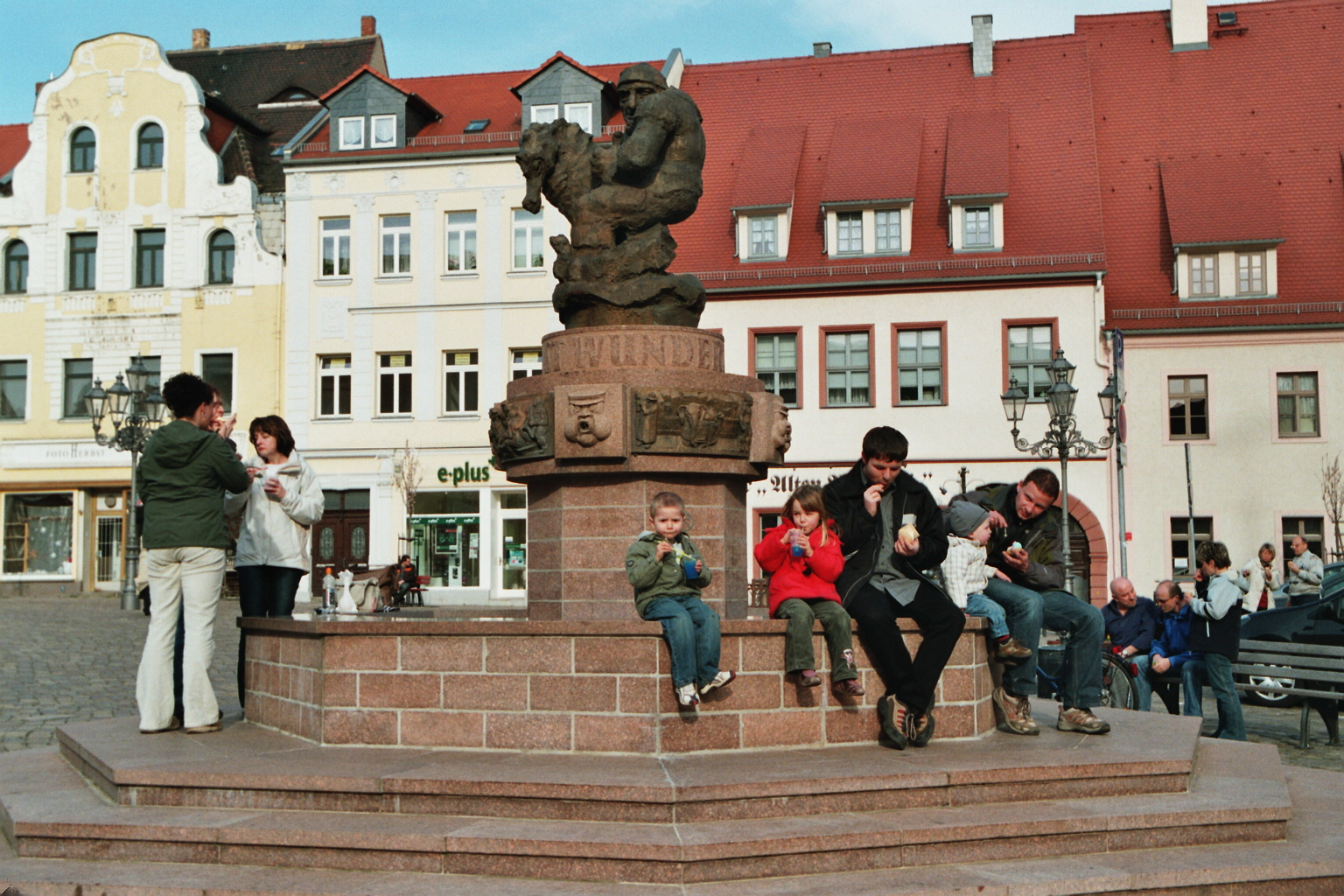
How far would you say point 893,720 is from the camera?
7.52 meters

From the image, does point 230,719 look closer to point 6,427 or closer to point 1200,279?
point 1200,279

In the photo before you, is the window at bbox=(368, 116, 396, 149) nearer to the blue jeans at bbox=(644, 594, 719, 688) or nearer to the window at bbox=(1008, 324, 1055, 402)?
the window at bbox=(1008, 324, 1055, 402)

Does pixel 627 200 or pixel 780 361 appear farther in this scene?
pixel 780 361

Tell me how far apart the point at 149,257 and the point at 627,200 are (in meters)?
29.3

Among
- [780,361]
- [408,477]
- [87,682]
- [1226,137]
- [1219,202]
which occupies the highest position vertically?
[1226,137]

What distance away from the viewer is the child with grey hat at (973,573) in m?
7.97

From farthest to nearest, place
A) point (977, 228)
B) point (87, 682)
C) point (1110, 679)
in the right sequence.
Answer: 1. point (977, 228)
2. point (87, 682)
3. point (1110, 679)

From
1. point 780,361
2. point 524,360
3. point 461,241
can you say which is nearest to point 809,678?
point 780,361

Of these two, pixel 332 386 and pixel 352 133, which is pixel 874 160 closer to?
pixel 352 133

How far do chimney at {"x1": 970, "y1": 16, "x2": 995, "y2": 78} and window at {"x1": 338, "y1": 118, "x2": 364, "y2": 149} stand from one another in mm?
14618

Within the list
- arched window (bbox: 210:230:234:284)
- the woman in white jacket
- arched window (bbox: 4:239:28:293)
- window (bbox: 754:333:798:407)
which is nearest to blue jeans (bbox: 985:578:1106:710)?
the woman in white jacket

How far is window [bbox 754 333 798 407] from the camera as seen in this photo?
106ft

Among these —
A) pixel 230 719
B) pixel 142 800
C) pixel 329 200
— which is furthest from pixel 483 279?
pixel 142 800

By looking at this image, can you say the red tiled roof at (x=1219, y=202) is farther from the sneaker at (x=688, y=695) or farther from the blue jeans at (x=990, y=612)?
the sneaker at (x=688, y=695)
